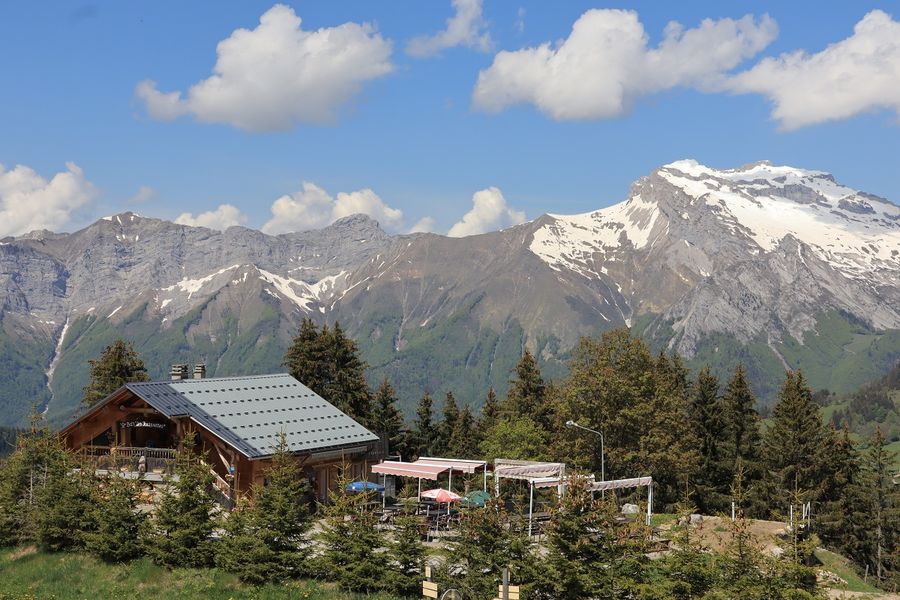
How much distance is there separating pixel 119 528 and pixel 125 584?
111 inches

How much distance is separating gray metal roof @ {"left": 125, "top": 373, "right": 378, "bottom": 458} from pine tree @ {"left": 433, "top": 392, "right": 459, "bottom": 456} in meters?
35.2

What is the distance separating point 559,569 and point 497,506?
3208 mm

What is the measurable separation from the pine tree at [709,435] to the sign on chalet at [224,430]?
33.7 meters

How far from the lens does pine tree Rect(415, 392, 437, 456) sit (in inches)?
3504

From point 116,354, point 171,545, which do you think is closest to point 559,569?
point 171,545

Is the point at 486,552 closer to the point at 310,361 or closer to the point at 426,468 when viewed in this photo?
the point at 426,468

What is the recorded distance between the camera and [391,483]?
55.8 m

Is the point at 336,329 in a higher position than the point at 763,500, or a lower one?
higher

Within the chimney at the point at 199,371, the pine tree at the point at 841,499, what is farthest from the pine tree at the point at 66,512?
the pine tree at the point at 841,499

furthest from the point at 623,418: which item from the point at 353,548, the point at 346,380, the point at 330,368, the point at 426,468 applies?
the point at 353,548

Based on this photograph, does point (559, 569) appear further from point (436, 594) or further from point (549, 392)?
point (549, 392)

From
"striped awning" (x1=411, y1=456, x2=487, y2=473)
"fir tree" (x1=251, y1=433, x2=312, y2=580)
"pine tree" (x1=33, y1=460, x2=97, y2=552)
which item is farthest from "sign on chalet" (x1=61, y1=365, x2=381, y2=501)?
"fir tree" (x1=251, y1=433, x2=312, y2=580)

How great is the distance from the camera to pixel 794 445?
233ft

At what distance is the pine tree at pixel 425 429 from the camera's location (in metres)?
89.0
